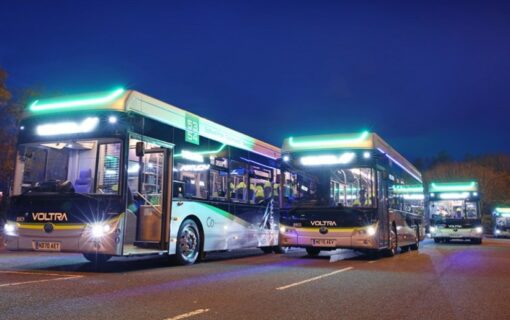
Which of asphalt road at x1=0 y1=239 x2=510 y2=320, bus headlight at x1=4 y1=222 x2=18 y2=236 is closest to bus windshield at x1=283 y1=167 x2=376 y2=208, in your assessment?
asphalt road at x1=0 y1=239 x2=510 y2=320

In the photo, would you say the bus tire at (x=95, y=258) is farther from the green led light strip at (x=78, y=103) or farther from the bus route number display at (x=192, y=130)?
the green led light strip at (x=78, y=103)

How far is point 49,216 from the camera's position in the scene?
10.1 m

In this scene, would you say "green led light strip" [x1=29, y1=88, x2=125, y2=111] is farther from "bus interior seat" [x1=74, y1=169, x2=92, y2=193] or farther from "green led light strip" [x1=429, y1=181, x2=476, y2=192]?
"green led light strip" [x1=429, y1=181, x2=476, y2=192]

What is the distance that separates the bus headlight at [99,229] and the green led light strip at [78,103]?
2.53 metres

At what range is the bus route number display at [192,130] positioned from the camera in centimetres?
1231

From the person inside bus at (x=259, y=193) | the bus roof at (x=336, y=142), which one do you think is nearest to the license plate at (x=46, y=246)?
the person inside bus at (x=259, y=193)

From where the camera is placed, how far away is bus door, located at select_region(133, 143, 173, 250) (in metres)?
11.2

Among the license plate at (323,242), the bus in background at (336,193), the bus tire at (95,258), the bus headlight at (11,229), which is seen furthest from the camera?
the license plate at (323,242)

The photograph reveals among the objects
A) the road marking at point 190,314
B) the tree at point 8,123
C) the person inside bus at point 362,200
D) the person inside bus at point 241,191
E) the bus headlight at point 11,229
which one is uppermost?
the tree at point 8,123

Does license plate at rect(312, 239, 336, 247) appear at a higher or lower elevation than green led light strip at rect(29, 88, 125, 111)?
lower

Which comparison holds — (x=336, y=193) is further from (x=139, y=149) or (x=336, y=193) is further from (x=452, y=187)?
(x=452, y=187)

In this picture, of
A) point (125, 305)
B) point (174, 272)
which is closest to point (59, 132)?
point (174, 272)

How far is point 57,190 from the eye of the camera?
400 inches

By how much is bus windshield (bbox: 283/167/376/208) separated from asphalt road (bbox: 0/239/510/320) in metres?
1.91
